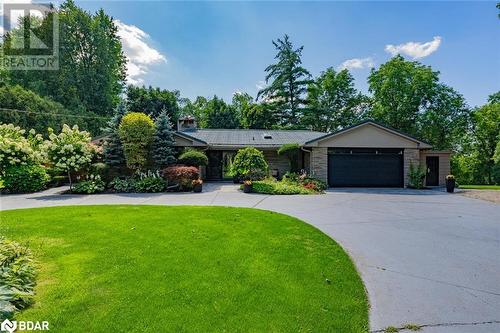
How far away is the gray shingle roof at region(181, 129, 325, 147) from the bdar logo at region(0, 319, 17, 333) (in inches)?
639

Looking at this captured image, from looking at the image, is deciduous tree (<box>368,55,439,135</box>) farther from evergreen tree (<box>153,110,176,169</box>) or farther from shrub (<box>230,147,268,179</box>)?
evergreen tree (<box>153,110,176,169</box>)

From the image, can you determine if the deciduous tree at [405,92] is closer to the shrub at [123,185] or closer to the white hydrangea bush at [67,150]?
the shrub at [123,185]

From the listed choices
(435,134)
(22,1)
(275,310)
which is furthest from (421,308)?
(435,134)

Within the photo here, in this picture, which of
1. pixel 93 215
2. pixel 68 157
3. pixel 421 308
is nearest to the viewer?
pixel 421 308

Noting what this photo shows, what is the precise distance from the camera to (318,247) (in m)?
5.02

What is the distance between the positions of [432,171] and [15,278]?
2115cm

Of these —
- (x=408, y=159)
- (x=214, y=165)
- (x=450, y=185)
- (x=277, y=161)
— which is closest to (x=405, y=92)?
(x=408, y=159)

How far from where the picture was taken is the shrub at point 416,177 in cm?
1608

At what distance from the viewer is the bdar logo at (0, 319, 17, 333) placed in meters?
2.43

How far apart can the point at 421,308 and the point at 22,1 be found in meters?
13.9

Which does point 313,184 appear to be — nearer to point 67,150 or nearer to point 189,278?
point 189,278

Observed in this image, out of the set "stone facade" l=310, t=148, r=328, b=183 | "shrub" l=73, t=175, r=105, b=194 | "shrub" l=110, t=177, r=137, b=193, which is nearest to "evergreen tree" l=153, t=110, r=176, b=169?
"shrub" l=110, t=177, r=137, b=193

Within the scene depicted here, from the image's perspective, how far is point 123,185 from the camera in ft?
44.6

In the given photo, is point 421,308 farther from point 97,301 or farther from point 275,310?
point 97,301
